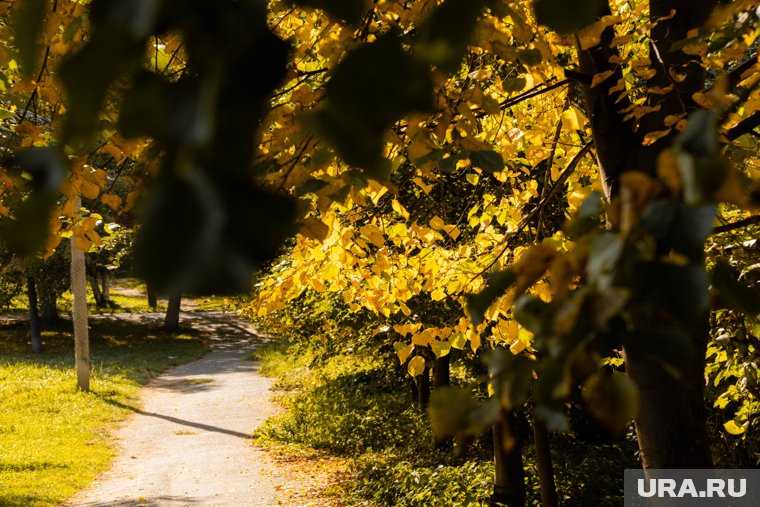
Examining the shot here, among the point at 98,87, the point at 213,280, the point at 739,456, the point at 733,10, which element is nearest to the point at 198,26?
the point at 98,87

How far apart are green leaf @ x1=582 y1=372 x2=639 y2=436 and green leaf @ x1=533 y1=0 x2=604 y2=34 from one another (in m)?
0.30

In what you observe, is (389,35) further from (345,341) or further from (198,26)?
(345,341)

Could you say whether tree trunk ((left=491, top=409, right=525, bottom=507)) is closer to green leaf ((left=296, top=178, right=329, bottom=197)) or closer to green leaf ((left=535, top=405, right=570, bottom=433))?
green leaf ((left=296, top=178, right=329, bottom=197))

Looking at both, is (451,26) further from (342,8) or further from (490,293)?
(490,293)

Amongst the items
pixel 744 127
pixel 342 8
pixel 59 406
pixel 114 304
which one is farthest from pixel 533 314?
pixel 114 304

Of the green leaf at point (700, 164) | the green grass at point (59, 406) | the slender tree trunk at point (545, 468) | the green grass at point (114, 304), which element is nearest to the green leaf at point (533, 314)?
the green leaf at point (700, 164)

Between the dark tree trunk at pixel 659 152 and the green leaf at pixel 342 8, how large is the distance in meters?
1.98

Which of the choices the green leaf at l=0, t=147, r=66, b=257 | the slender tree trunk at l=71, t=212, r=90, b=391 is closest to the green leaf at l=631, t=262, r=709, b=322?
the green leaf at l=0, t=147, r=66, b=257

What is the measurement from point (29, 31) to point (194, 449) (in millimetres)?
10716

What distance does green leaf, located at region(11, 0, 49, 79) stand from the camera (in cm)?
62

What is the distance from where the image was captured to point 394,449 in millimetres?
9984

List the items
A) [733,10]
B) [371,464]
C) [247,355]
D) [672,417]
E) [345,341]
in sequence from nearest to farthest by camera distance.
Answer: [733,10], [672,417], [371,464], [345,341], [247,355]

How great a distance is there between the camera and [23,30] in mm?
619

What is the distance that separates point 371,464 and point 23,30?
8.99 meters
